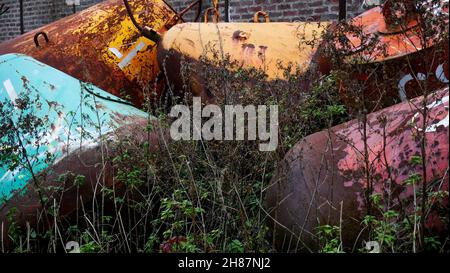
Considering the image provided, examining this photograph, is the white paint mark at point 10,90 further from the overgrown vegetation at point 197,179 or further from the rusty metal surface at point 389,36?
the rusty metal surface at point 389,36

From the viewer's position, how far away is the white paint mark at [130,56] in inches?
156

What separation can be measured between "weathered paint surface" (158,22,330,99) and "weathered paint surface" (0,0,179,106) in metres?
0.27

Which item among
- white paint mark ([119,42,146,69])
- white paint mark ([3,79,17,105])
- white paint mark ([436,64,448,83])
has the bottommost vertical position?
white paint mark ([3,79,17,105])

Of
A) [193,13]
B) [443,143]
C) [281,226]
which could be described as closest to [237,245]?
[281,226]

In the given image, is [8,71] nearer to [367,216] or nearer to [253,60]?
[253,60]

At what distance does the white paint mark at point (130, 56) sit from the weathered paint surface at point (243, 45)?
0.87ft

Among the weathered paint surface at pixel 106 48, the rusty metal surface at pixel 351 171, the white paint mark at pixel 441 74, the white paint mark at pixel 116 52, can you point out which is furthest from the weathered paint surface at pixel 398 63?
the white paint mark at pixel 116 52

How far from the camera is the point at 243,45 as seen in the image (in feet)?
11.9

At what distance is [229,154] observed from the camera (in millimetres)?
2498

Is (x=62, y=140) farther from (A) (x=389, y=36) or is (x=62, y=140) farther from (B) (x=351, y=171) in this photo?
(A) (x=389, y=36)

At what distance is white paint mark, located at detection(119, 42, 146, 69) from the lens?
395 centimetres

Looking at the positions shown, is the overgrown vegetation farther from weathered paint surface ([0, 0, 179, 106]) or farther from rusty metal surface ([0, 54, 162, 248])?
weathered paint surface ([0, 0, 179, 106])

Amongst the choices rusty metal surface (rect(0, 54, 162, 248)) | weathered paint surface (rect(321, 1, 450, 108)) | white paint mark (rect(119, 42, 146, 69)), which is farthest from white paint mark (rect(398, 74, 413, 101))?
white paint mark (rect(119, 42, 146, 69))

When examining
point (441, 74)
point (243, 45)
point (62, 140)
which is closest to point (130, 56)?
point (243, 45)
